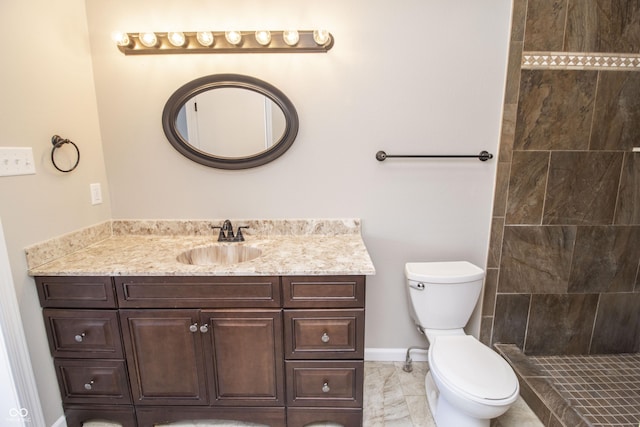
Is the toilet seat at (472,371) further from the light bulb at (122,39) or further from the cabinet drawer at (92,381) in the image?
the light bulb at (122,39)

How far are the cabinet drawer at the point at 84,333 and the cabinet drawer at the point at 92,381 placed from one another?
43mm

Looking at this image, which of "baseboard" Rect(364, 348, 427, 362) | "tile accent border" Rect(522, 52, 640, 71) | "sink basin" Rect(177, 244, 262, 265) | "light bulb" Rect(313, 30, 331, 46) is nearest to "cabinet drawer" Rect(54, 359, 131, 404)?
"sink basin" Rect(177, 244, 262, 265)

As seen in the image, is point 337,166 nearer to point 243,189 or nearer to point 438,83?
point 243,189

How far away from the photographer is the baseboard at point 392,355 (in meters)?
2.07

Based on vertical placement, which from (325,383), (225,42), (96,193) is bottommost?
(325,383)

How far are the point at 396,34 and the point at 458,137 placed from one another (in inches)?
26.5

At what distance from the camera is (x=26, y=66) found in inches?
53.9

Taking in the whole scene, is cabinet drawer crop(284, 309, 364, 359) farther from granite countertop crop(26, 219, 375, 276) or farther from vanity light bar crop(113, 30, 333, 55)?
vanity light bar crop(113, 30, 333, 55)

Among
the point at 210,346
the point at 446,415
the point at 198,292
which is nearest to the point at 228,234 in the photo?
the point at 198,292

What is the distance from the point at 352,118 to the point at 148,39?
1182mm

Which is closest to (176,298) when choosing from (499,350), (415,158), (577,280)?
(415,158)

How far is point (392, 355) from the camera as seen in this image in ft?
6.82

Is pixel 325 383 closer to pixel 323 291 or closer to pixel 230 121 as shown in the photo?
pixel 323 291

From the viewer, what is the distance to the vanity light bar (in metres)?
1.67
